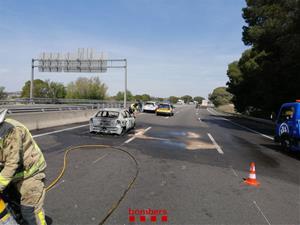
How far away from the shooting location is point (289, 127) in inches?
444

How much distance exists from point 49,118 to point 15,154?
15.7m

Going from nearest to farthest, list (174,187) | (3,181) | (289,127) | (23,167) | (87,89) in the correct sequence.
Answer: (3,181) < (23,167) < (174,187) < (289,127) < (87,89)

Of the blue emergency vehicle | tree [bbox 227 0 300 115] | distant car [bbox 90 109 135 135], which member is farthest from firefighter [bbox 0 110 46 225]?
tree [bbox 227 0 300 115]

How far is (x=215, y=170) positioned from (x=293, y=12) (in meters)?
17.8

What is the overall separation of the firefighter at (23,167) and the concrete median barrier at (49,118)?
11791 millimetres

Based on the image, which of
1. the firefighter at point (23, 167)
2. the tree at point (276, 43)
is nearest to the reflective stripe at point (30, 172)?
the firefighter at point (23, 167)

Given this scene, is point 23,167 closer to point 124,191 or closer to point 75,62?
point 124,191

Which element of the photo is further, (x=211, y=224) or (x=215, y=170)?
(x=215, y=170)

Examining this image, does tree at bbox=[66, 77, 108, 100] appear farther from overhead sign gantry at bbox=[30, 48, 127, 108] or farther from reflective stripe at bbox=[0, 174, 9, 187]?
reflective stripe at bbox=[0, 174, 9, 187]

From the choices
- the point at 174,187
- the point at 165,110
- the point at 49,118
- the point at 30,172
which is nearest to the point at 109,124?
the point at 49,118

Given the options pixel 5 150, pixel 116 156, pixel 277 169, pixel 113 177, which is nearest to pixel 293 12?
pixel 277 169

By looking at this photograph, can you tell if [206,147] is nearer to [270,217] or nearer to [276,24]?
[270,217]

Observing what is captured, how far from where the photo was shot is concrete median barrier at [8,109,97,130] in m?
14.9

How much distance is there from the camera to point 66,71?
1732 inches
